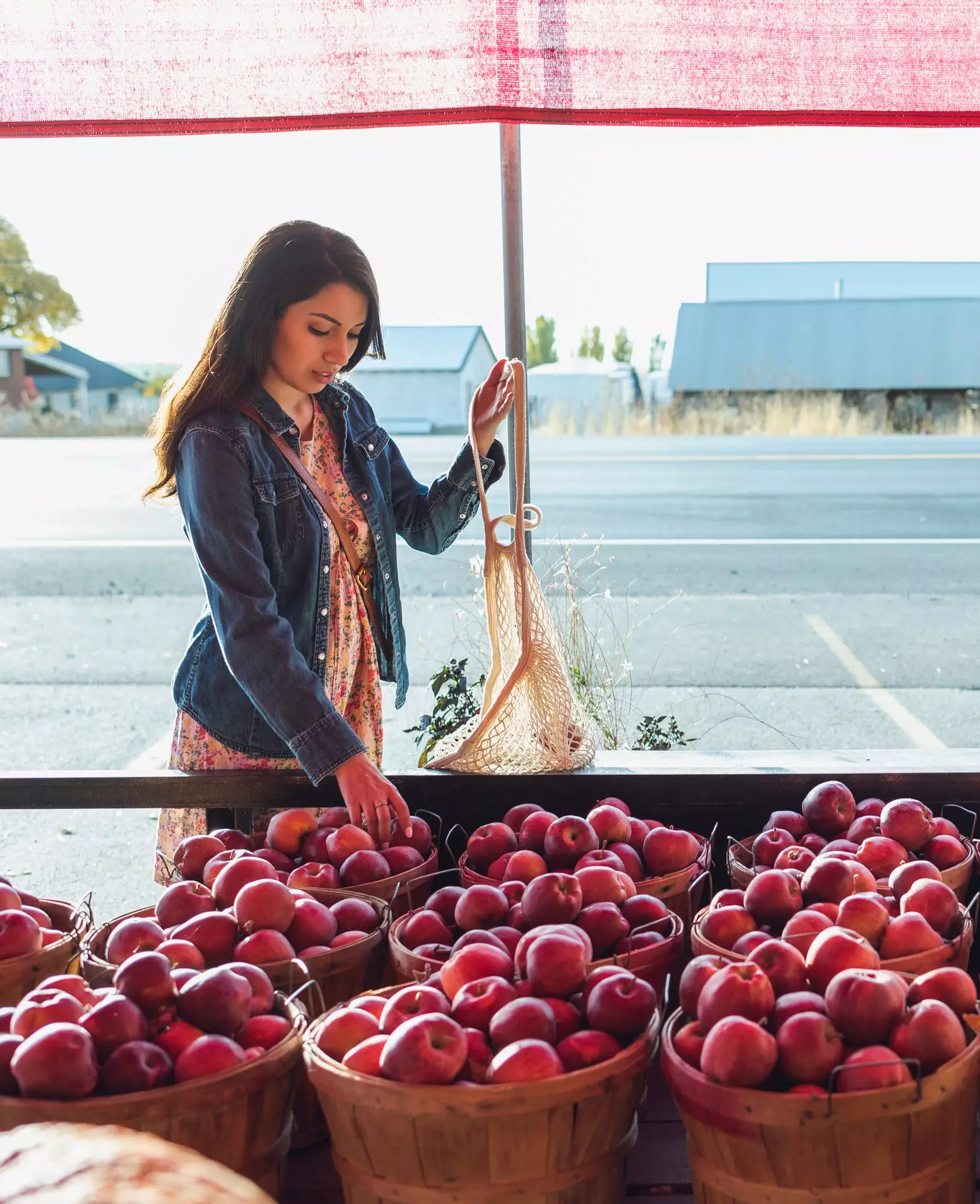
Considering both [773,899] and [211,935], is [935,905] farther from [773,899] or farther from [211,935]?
[211,935]

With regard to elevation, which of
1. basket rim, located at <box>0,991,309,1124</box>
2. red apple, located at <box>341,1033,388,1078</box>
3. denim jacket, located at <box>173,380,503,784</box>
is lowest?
basket rim, located at <box>0,991,309,1124</box>

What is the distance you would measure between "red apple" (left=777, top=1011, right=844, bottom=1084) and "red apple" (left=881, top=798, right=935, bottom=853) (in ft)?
2.11

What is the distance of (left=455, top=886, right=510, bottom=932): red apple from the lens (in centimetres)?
157

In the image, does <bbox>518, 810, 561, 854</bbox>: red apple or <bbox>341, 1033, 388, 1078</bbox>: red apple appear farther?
<bbox>518, 810, 561, 854</bbox>: red apple

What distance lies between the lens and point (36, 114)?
2.53m

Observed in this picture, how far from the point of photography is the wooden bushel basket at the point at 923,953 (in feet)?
4.65

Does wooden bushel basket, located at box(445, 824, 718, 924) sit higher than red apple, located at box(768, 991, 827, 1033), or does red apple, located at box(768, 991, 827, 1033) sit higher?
red apple, located at box(768, 991, 827, 1033)

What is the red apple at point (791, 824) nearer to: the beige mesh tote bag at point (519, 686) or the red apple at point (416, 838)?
the beige mesh tote bag at point (519, 686)

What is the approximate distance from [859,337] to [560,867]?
1004cm

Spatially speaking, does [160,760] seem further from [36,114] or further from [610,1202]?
[610,1202]

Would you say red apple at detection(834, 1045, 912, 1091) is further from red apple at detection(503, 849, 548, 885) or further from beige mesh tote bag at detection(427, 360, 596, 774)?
beige mesh tote bag at detection(427, 360, 596, 774)

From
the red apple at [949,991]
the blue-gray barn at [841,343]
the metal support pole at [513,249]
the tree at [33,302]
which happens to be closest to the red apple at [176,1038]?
the red apple at [949,991]

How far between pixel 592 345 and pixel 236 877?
19.4ft

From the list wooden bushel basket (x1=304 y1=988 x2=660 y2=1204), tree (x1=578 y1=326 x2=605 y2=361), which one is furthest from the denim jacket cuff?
tree (x1=578 y1=326 x2=605 y2=361)
